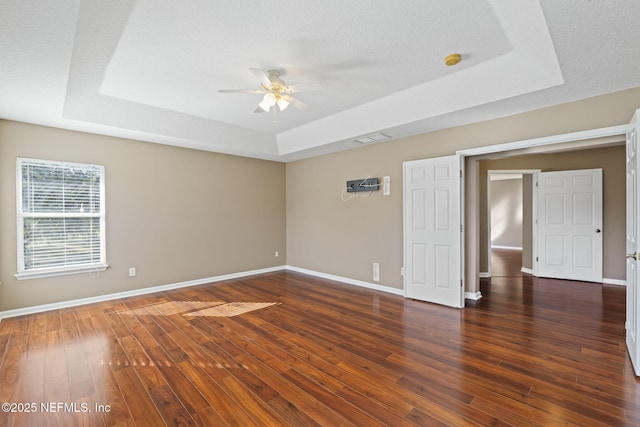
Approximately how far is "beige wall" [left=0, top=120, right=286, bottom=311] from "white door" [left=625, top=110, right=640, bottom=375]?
5290 mm

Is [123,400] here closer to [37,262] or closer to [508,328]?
[37,262]

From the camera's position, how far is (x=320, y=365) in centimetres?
246

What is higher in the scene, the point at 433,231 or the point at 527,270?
the point at 433,231

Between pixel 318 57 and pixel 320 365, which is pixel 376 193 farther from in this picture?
pixel 320 365

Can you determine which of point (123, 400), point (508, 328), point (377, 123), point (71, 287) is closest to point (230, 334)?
point (123, 400)

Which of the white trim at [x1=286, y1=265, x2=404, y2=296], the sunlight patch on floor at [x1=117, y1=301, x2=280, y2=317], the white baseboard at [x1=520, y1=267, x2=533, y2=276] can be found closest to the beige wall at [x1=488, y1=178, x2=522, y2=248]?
the white baseboard at [x1=520, y1=267, x2=533, y2=276]

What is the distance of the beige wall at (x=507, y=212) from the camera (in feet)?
32.5

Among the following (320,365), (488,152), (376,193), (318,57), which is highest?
(318,57)

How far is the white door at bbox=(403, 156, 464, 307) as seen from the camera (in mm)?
3926

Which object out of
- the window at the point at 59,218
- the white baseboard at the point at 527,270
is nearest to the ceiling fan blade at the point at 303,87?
the window at the point at 59,218

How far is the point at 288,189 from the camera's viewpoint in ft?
21.4

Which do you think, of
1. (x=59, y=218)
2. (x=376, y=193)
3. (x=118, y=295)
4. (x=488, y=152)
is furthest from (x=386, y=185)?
(x=59, y=218)

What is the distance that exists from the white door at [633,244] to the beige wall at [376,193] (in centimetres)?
49

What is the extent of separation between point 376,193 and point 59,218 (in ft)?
14.9
